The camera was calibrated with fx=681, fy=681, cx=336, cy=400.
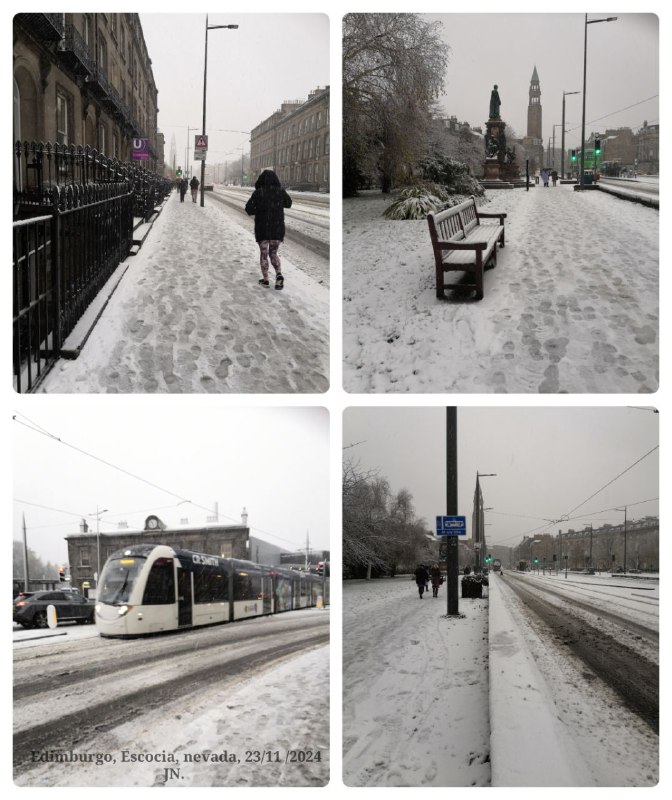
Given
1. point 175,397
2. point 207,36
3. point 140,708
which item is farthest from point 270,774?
point 207,36

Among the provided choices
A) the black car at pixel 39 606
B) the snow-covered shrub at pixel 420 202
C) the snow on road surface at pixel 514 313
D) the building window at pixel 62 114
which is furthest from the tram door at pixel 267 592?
the building window at pixel 62 114

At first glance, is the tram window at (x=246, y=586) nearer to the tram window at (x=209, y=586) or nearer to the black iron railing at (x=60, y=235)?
the tram window at (x=209, y=586)

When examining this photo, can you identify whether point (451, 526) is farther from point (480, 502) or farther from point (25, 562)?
point (25, 562)

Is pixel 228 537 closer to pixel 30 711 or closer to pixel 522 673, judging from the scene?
pixel 30 711

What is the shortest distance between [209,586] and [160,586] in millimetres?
429

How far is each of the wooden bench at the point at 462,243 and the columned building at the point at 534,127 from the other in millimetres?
418

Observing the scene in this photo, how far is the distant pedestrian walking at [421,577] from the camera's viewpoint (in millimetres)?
4043

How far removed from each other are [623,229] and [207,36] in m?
2.43

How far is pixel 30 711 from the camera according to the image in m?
3.30

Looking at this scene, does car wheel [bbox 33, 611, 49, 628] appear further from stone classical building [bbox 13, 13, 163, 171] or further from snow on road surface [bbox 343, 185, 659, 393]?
stone classical building [bbox 13, 13, 163, 171]

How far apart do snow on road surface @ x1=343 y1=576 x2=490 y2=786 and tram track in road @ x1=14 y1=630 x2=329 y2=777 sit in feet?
Result: 0.80

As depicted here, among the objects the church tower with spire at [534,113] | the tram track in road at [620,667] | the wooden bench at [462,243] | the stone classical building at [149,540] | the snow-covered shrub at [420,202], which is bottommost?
the tram track in road at [620,667]

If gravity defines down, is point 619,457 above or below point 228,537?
above

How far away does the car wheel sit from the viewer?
10.3 feet
